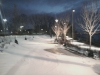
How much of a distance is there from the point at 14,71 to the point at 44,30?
8533cm

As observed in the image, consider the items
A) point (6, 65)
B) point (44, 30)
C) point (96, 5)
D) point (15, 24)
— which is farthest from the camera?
point (44, 30)

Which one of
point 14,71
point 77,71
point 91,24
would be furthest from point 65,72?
point 91,24

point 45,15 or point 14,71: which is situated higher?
point 45,15

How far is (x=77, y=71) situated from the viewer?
973 cm

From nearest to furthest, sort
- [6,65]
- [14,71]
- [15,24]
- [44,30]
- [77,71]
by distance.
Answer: [14,71] < [77,71] < [6,65] < [15,24] < [44,30]

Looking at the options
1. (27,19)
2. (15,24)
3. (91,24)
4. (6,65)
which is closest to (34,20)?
(27,19)

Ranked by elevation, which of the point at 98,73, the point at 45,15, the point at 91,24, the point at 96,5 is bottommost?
the point at 98,73

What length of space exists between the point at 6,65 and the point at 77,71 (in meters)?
4.54

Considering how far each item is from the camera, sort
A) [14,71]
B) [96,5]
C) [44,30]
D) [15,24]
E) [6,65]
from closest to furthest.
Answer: [14,71]
[6,65]
[96,5]
[15,24]
[44,30]

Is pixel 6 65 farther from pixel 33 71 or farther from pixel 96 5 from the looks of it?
pixel 96 5

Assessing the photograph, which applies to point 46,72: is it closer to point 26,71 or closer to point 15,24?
point 26,71

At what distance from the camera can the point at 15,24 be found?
→ 7744 cm

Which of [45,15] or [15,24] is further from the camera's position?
[45,15]

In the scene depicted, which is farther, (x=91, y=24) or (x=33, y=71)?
(x=91, y=24)
